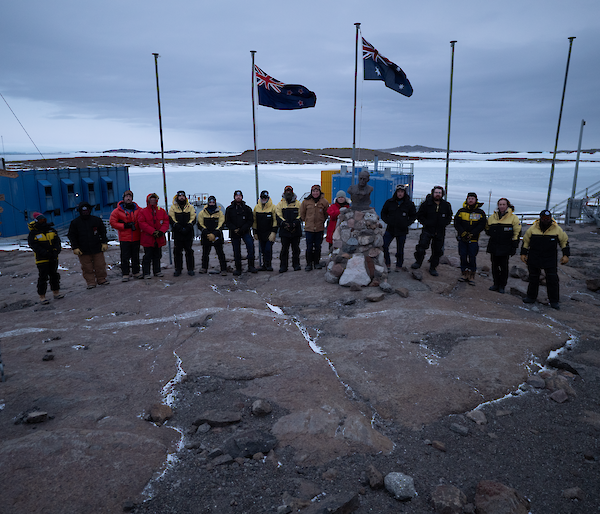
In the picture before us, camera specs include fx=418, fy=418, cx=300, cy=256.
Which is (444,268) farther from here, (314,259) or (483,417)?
(483,417)

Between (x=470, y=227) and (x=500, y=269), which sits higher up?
(x=470, y=227)

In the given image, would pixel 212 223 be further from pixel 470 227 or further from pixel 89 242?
pixel 470 227

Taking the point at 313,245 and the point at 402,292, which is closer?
the point at 402,292

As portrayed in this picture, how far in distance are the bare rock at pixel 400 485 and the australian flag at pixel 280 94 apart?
36.1ft

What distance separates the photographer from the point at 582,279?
1017cm

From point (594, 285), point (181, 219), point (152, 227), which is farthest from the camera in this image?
point (181, 219)

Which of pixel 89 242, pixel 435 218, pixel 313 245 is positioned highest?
pixel 435 218

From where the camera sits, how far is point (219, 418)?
4137 millimetres

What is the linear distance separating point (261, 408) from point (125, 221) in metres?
6.63

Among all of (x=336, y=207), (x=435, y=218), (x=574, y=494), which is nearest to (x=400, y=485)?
(x=574, y=494)

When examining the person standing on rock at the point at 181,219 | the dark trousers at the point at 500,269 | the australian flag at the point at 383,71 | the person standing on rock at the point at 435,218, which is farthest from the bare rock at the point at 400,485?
the australian flag at the point at 383,71

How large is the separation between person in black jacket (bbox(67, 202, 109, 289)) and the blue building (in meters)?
12.1

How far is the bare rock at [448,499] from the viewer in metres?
3.05

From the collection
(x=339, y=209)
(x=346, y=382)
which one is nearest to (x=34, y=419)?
(x=346, y=382)
